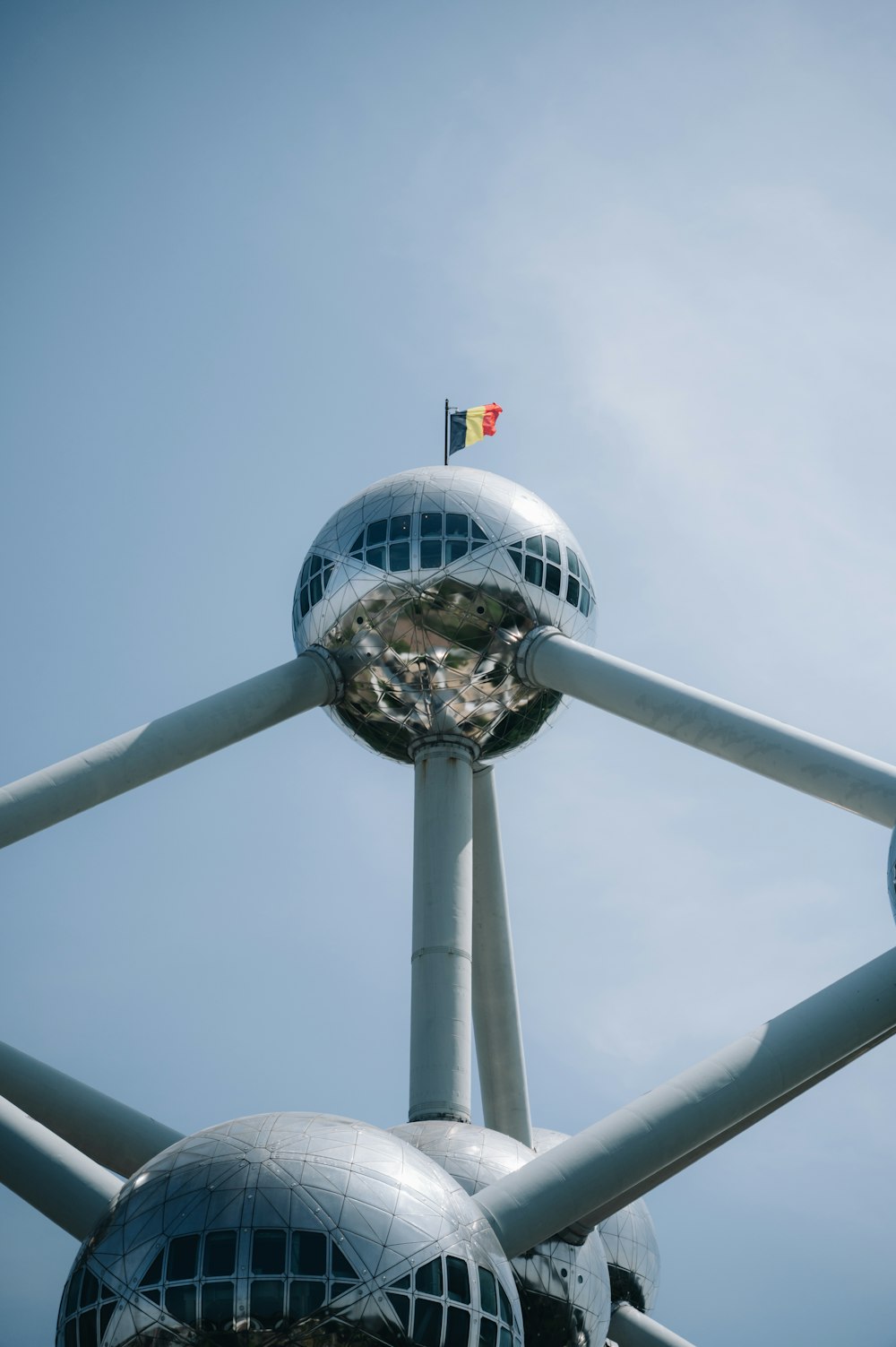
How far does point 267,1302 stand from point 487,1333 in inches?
77.1

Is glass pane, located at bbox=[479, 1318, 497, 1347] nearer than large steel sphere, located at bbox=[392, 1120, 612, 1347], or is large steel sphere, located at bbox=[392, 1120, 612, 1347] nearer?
glass pane, located at bbox=[479, 1318, 497, 1347]

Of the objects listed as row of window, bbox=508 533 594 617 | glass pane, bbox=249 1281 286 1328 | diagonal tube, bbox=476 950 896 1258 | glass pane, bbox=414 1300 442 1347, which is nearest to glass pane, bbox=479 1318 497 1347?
glass pane, bbox=414 1300 442 1347

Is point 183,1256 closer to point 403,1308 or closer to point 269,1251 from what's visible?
point 269,1251

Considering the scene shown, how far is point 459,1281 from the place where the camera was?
11.5 meters

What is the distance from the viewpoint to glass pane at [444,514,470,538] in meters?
21.0

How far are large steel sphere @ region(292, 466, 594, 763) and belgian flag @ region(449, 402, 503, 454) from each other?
3.36 meters

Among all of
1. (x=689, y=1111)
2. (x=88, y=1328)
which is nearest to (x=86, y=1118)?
(x=88, y=1328)

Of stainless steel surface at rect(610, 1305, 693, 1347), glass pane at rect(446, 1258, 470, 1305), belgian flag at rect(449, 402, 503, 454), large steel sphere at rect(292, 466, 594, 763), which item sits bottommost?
stainless steel surface at rect(610, 1305, 693, 1347)

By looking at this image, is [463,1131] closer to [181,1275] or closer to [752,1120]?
[752,1120]

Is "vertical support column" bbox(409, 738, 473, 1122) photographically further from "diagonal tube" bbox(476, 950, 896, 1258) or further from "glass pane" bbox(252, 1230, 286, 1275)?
"glass pane" bbox(252, 1230, 286, 1275)

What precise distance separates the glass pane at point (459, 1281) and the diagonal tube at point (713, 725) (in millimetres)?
8437

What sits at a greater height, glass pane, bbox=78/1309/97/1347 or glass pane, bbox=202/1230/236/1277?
glass pane, bbox=202/1230/236/1277

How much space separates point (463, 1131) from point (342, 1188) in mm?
5247

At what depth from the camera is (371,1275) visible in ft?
36.1
